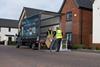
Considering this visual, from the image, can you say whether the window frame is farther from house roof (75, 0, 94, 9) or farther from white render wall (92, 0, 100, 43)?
white render wall (92, 0, 100, 43)

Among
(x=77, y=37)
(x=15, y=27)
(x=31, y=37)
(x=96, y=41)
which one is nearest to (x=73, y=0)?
(x=77, y=37)

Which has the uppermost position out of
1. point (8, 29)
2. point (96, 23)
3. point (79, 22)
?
point (8, 29)

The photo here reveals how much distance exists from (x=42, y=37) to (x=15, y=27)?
59524 millimetres

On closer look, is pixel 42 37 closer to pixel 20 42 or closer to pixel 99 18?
pixel 20 42

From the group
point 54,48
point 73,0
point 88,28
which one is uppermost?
point 73,0

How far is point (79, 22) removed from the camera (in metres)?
36.2

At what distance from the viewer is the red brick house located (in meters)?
36.3

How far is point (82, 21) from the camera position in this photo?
3653 cm

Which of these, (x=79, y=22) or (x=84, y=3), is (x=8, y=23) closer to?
(x=84, y=3)

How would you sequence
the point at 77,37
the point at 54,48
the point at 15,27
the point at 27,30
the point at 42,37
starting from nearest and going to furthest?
the point at 54,48 → the point at 42,37 → the point at 27,30 → the point at 77,37 → the point at 15,27

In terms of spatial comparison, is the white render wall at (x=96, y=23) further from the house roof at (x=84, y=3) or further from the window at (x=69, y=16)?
the window at (x=69, y=16)

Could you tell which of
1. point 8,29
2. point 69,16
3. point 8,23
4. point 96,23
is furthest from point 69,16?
point 8,23

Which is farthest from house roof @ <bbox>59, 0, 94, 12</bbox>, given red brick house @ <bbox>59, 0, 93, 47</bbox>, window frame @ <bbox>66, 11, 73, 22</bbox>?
window frame @ <bbox>66, 11, 73, 22</bbox>

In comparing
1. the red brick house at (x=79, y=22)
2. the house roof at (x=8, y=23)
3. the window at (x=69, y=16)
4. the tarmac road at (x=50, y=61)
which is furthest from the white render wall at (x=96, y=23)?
the house roof at (x=8, y=23)
